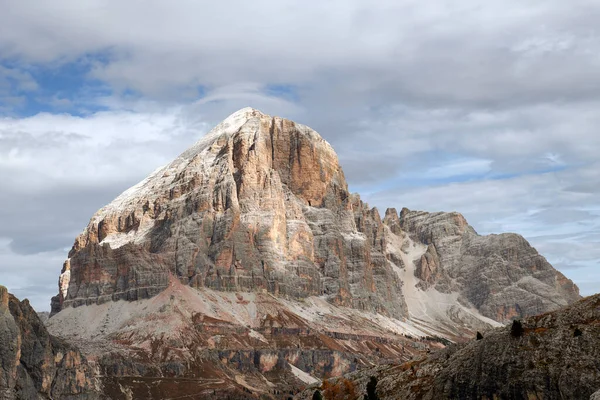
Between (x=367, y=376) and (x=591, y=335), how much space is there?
38726 millimetres

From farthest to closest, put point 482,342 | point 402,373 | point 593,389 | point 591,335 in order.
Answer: point 402,373
point 482,342
point 591,335
point 593,389

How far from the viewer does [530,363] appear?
106938 millimetres

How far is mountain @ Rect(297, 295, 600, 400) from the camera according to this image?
4060 inches

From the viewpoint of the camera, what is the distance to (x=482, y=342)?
115250 millimetres

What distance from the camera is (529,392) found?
4119 inches

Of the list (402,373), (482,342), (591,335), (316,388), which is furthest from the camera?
(316,388)

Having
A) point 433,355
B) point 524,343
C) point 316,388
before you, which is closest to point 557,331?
point 524,343

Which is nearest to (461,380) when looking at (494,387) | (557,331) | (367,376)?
(494,387)

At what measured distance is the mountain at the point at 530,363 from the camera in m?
103

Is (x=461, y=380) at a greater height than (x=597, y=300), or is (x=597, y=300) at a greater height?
(x=597, y=300)

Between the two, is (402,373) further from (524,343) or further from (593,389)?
(593,389)

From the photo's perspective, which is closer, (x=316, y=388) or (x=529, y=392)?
(x=529, y=392)

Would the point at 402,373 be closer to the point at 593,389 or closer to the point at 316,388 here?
the point at 316,388

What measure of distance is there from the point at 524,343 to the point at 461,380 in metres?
8.95
